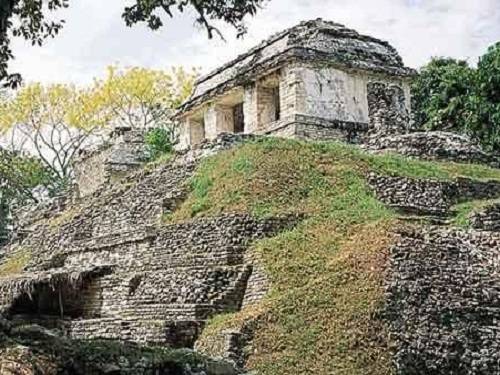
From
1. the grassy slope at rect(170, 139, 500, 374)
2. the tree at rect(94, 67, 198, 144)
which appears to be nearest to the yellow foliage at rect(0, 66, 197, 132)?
the tree at rect(94, 67, 198, 144)

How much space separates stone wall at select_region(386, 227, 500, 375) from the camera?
11703 mm

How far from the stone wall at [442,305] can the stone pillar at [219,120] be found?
1155 cm

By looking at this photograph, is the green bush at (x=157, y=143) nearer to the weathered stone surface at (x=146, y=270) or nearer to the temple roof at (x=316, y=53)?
the temple roof at (x=316, y=53)

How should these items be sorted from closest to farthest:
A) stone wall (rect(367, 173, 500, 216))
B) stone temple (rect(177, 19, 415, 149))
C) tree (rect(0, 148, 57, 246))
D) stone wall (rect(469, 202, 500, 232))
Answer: stone wall (rect(469, 202, 500, 232)) < stone wall (rect(367, 173, 500, 216)) < stone temple (rect(177, 19, 415, 149)) < tree (rect(0, 148, 57, 246))

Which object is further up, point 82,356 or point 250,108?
point 250,108

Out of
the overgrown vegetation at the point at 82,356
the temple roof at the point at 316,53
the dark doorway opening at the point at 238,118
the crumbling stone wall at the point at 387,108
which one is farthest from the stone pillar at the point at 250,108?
the overgrown vegetation at the point at 82,356

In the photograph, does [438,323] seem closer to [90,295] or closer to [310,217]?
[310,217]

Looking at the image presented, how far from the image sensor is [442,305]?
12.3 meters

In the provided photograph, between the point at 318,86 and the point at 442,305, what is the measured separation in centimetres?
1079

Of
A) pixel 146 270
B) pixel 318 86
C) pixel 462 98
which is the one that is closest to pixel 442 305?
pixel 146 270

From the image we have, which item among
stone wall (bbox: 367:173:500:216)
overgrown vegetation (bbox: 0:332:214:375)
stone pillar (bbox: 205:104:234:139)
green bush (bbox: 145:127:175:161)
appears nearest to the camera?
overgrown vegetation (bbox: 0:332:214:375)

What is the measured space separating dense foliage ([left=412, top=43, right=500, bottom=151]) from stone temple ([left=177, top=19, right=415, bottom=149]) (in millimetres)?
1897

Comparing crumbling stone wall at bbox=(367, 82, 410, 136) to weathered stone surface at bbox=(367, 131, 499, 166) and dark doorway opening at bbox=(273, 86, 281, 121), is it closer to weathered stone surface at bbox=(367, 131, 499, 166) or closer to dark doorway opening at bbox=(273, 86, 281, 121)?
weathered stone surface at bbox=(367, 131, 499, 166)

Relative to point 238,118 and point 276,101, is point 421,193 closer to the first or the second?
point 276,101
